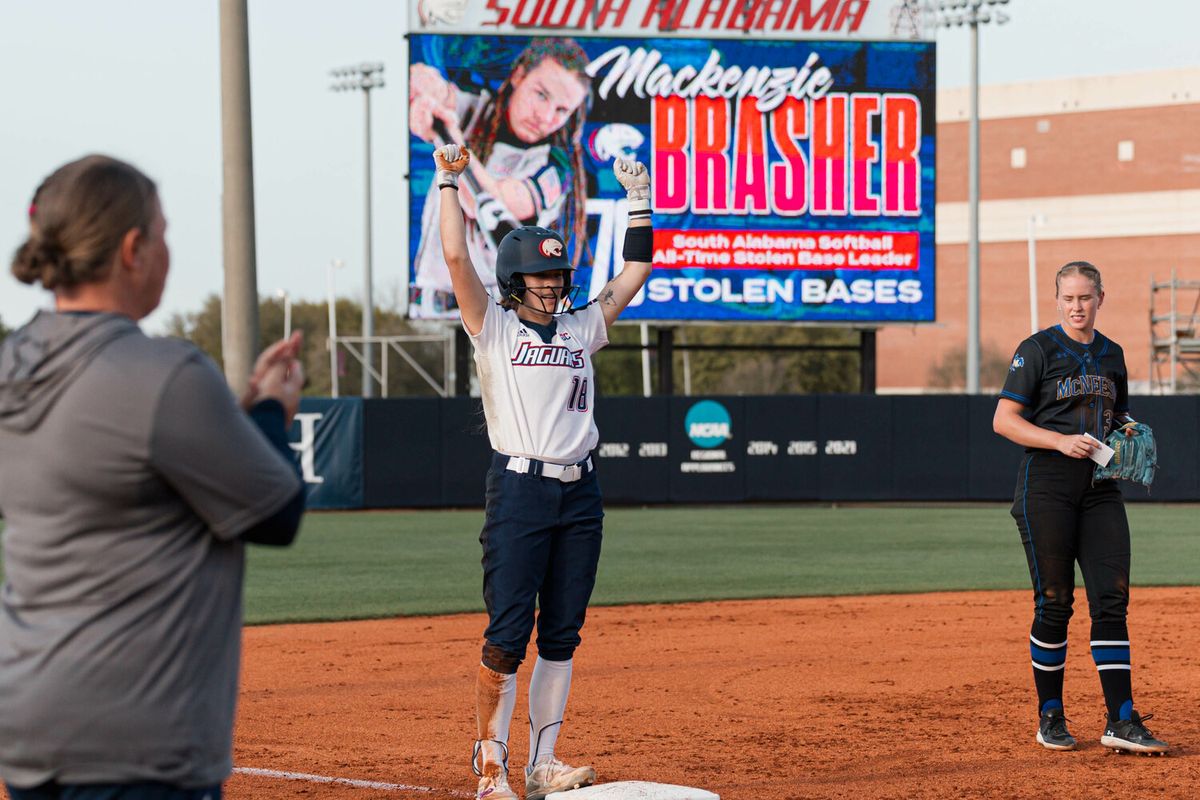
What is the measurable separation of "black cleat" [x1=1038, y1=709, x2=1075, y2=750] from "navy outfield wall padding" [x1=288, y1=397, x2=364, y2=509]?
17.4m

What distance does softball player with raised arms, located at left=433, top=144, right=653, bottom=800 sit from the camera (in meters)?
4.86

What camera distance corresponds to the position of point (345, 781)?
18.0 feet

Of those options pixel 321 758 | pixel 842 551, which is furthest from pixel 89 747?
pixel 842 551

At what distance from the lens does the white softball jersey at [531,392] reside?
4.90m

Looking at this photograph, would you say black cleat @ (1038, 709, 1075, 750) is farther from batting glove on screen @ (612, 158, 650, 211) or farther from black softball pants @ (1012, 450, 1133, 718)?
batting glove on screen @ (612, 158, 650, 211)

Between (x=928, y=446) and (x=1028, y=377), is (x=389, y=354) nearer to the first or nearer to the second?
(x=928, y=446)

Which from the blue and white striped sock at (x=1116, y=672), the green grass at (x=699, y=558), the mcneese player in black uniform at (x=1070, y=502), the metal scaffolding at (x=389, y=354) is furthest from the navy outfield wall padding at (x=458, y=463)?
the blue and white striped sock at (x=1116, y=672)

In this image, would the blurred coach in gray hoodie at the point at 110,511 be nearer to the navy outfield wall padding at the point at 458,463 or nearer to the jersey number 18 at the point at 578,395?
the jersey number 18 at the point at 578,395

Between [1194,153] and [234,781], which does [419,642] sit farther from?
[1194,153]

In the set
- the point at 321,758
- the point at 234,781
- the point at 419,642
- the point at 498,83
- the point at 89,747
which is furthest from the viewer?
the point at 498,83

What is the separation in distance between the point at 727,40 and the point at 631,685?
16.8m

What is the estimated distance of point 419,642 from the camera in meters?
9.36

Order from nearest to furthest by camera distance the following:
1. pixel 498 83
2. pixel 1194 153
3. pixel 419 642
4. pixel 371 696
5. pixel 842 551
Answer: pixel 371 696 < pixel 419 642 < pixel 842 551 < pixel 498 83 < pixel 1194 153

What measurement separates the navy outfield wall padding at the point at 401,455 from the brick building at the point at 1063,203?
36.5 m
